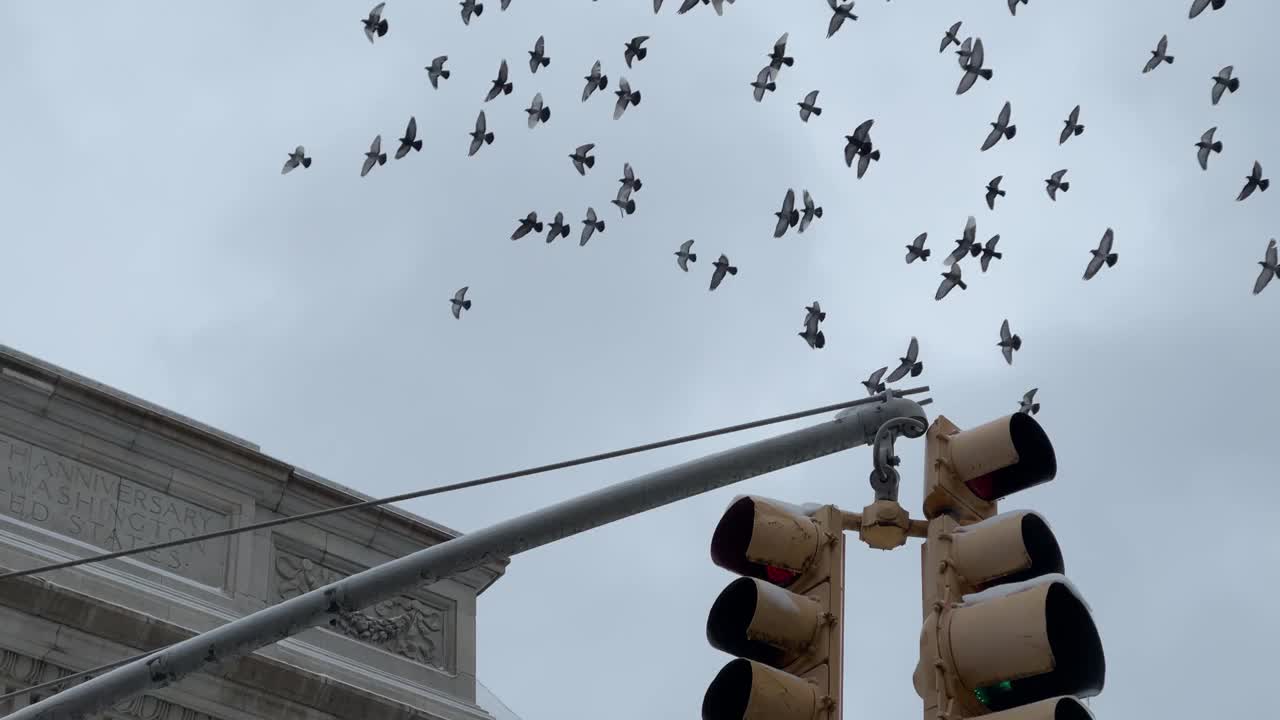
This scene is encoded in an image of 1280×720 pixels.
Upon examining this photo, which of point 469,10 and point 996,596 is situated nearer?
point 996,596

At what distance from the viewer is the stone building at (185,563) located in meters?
20.0

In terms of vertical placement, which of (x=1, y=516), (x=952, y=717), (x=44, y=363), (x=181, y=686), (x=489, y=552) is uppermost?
(x=44, y=363)

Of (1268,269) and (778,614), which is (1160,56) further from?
(778,614)

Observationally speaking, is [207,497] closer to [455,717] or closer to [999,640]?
[455,717]

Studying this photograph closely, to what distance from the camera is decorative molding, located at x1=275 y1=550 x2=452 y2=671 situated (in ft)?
74.8

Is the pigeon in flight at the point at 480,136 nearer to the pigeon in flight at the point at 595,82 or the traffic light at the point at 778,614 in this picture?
the pigeon in flight at the point at 595,82

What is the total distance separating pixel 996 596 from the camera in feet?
22.1

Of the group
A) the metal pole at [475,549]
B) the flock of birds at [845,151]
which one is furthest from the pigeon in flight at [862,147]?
the metal pole at [475,549]

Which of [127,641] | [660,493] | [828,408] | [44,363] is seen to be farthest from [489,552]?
[44,363]

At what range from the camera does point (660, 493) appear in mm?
9086

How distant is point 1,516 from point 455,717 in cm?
517

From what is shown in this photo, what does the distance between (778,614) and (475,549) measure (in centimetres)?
237

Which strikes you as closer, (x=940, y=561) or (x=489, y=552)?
(x=940, y=561)

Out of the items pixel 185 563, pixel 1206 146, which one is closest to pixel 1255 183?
pixel 1206 146
